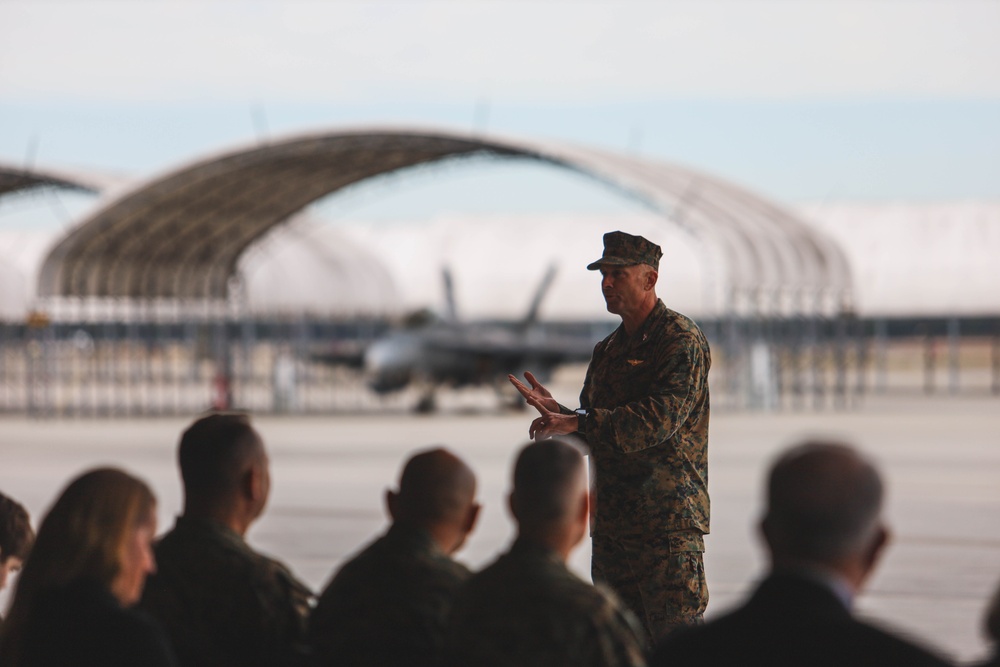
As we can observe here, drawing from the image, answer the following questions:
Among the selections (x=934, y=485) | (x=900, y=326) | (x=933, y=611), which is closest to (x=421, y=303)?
(x=900, y=326)

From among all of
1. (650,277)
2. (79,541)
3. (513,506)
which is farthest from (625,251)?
(79,541)

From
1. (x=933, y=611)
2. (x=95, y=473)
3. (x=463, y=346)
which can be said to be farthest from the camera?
(x=463, y=346)

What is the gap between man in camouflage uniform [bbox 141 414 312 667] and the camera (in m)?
4.57

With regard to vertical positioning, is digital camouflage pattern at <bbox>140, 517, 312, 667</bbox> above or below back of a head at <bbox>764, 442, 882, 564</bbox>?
below

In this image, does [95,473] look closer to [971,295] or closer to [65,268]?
[65,268]

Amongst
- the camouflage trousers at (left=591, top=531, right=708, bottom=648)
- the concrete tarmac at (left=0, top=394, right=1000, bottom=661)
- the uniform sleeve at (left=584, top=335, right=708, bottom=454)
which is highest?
the uniform sleeve at (left=584, top=335, right=708, bottom=454)

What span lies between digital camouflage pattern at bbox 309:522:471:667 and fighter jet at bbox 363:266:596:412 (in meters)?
26.9

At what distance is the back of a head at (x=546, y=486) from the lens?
4.18 metres

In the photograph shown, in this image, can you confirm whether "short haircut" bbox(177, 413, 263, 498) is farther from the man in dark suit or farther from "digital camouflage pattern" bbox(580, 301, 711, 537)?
the man in dark suit

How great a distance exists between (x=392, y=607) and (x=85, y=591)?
3.24ft

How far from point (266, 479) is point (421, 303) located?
2750 inches

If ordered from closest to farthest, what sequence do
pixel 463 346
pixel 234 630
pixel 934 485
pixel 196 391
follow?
pixel 234 630
pixel 934 485
pixel 463 346
pixel 196 391

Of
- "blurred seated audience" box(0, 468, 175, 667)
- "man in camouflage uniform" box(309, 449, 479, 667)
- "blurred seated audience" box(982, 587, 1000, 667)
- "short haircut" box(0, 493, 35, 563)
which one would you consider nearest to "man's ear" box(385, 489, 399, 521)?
"man in camouflage uniform" box(309, 449, 479, 667)

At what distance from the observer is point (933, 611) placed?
927 cm
